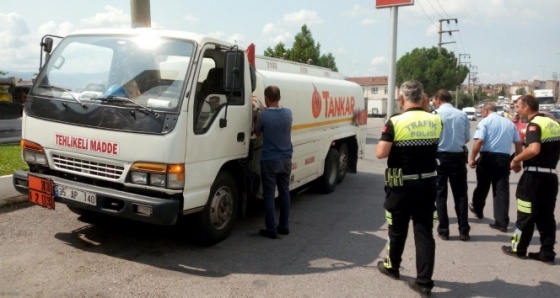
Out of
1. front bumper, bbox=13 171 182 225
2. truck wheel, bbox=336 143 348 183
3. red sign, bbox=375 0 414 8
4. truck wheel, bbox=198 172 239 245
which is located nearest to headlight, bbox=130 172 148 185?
front bumper, bbox=13 171 182 225

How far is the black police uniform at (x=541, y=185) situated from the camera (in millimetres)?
4887

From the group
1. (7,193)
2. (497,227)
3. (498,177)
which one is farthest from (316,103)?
(7,193)

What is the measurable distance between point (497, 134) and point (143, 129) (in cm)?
455

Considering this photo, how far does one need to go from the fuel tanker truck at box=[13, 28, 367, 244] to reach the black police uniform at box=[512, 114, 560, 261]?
3.04 metres

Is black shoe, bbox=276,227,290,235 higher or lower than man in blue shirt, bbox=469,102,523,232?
lower

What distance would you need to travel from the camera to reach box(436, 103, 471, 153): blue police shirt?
5758 millimetres

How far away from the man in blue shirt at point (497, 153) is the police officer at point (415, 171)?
249 cm

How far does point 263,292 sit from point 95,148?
2.08 metres

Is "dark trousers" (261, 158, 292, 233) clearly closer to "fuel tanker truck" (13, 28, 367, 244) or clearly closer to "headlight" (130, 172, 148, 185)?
"fuel tanker truck" (13, 28, 367, 244)

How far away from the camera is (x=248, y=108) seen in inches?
209

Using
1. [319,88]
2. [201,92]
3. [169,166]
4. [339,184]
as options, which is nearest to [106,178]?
[169,166]

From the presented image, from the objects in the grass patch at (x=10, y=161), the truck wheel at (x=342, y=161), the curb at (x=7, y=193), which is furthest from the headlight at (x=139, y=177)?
the truck wheel at (x=342, y=161)

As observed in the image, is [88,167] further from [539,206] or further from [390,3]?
[390,3]

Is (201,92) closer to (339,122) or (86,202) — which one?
(86,202)
